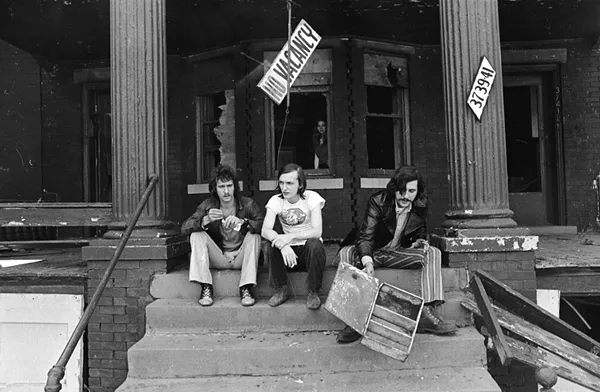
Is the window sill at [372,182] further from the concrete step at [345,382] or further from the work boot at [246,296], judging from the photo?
the concrete step at [345,382]

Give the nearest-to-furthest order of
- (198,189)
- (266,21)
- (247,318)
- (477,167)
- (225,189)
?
(247,318)
(225,189)
(477,167)
(266,21)
(198,189)

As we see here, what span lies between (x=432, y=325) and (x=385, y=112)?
4.55m

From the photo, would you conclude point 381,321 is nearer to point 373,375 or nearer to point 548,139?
point 373,375

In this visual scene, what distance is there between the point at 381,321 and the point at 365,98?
4.52 meters

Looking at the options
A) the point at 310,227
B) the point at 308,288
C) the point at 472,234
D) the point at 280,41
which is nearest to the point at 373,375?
the point at 308,288

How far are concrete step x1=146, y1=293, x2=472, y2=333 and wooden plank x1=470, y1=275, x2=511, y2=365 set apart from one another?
1.43 ft

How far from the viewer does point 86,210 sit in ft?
16.8

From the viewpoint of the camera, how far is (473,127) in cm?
445

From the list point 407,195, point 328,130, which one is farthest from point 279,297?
point 328,130

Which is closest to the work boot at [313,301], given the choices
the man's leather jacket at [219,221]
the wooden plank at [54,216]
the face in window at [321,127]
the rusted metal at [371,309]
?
the rusted metal at [371,309]

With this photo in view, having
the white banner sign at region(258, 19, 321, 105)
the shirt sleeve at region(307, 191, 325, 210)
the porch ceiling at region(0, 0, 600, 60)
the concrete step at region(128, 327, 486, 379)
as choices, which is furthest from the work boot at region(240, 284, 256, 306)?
the porch ceiling at region(0, 0, 600, 60)

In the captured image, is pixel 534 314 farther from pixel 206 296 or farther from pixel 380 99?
pixel 380 99

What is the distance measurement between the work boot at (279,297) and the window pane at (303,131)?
11.5ft

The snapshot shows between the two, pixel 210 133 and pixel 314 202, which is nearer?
pixel 314 202
